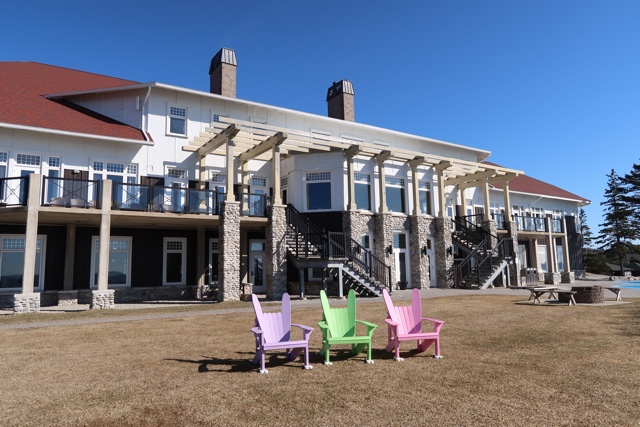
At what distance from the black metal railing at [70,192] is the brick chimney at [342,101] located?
53.0ft

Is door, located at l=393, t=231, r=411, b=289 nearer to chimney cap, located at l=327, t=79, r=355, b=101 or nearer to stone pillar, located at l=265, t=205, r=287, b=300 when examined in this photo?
stone pillar, located at l=265, t=205, r=287, b=300

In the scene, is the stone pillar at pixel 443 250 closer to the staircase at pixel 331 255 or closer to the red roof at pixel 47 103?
the staircase at pixel 331 255

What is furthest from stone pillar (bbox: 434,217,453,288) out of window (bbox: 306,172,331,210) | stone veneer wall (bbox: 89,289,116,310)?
stone veneer wall (bbox: 89,289,116,310)

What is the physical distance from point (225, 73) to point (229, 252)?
11084 mm

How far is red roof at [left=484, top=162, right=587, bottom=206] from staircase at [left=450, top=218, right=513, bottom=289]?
736 centimetres

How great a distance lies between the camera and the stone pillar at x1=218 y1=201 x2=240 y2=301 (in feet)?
61.2

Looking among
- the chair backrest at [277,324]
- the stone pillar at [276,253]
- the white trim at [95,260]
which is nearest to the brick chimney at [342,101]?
the stone pillar at [276,253]

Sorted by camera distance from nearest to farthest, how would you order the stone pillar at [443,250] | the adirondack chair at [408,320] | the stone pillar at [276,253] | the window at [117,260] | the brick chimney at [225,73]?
the adirondack chair at [408,320] → the stone pillar at [276,253] → the window at [117,260] → the brick chimney at [225,73] → the stone pillar at [443,250]

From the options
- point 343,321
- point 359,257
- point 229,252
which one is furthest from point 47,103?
point 343,321

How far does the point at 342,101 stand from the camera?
28.8 m

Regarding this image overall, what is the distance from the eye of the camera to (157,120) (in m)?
21.2

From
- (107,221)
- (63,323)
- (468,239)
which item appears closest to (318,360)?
(63,323)

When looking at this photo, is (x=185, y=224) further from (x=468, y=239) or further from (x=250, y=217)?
(x=468, y=239)

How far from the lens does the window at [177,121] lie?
71.0 ft
